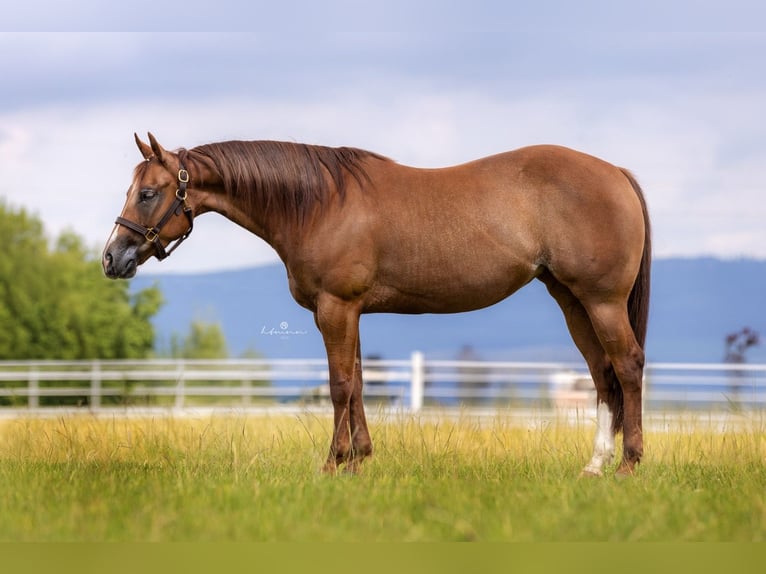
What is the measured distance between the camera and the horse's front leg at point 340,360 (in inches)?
223

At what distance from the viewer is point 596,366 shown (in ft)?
20.4

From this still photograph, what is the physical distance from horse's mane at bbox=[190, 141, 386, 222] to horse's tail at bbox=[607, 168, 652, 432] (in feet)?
6.73

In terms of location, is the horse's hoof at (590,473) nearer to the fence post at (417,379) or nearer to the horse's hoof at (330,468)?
the horse's hoof at (330,468)

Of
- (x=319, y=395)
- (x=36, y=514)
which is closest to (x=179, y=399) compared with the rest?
(x=319, y=395)

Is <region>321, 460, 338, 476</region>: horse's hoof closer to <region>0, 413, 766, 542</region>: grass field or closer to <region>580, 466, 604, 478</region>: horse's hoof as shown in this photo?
<region>0, 413, 766, 542</region>: grass field

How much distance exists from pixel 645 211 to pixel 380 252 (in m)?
1.95

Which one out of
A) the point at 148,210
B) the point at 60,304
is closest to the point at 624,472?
the point at 148,210

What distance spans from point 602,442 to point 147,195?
3.53m

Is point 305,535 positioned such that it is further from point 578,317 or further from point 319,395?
point 319,395

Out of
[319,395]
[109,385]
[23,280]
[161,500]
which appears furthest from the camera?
[23,280]

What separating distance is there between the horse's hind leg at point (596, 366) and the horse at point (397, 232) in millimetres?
29

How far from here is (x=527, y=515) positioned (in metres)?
4.27

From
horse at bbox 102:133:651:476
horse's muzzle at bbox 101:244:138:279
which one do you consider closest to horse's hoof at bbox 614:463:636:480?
horse at bbox 102:133:651:476

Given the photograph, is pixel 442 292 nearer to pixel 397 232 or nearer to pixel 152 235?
pixel 397 232
